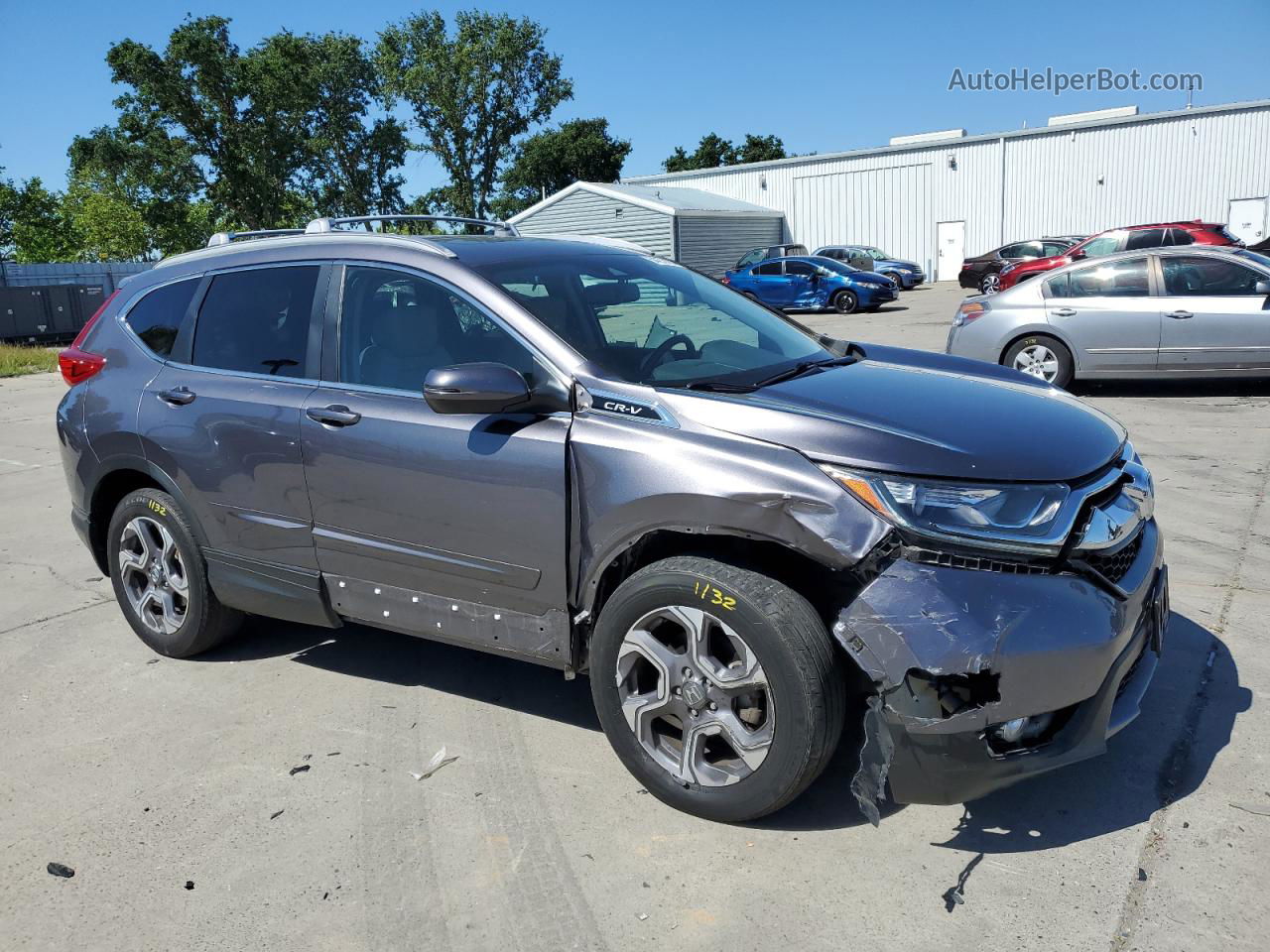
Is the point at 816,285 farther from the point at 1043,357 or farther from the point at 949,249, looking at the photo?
the point at 1043,357

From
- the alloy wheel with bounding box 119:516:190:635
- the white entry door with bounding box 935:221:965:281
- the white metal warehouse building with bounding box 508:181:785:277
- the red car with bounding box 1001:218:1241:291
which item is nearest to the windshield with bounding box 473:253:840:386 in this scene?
the alloy wheel with bounding box 119:516:190:635

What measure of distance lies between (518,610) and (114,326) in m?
2.65

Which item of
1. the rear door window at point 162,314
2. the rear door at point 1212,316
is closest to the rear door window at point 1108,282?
the rear door at point 1212,316

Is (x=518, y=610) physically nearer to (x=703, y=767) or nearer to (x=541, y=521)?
(x=541, y=521)

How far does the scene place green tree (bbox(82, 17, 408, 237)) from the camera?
5022 cm

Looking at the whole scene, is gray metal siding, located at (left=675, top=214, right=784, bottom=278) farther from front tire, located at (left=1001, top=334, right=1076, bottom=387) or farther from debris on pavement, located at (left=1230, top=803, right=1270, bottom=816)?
debris on pavement, located at (left=1230, top=803, right=1270, bottom=816)

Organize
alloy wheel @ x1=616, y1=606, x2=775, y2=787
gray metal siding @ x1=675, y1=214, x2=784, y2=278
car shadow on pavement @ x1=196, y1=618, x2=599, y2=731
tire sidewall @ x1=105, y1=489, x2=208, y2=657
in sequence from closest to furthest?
alloy wheel @ x1=616, y1=606, x2=775, y2=787 → car shadow on pavement @ x1=196, y1=618, x2=599, y2=731 → tire sidewall @ x1=105, y1=489, x2=208, y2=657 → gray metal siding @ x1=675, y1=214, x2=784, y2=278

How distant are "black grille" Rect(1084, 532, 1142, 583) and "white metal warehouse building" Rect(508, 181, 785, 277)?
3432 cm

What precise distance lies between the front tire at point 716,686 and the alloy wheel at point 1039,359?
8.67m

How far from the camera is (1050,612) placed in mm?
2637

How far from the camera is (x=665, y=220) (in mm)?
36938

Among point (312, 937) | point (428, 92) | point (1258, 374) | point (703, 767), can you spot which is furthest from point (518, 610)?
point (428, 92)

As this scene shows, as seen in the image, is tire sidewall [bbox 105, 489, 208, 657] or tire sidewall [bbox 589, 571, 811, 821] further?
tire sidewall [bbox 105, 489, 208, 657]

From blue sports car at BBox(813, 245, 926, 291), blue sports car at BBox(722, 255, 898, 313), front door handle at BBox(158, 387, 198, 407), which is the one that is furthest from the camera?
blue sports car at BBox(813, 245, 926, 291)
